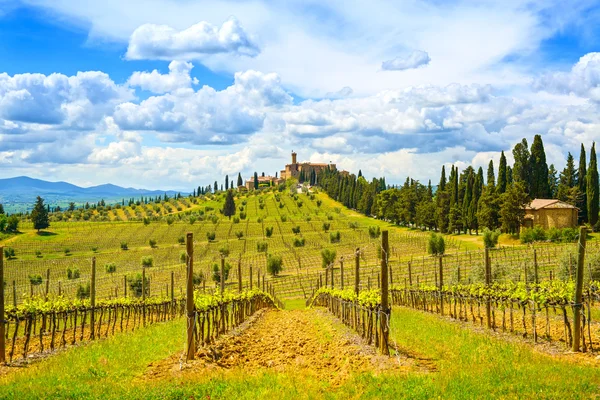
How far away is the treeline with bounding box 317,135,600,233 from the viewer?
64.4 m

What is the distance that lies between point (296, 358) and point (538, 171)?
70251 millimetres

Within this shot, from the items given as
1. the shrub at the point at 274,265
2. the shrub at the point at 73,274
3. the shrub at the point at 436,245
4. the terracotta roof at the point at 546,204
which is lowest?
the shrub at the point at 73,274

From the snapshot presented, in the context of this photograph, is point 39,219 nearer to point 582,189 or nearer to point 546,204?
point 546,204

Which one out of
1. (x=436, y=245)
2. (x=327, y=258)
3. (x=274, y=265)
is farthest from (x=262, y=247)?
(x=436, y=245)

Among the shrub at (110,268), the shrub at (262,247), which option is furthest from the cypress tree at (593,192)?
the shrub at (110,268)

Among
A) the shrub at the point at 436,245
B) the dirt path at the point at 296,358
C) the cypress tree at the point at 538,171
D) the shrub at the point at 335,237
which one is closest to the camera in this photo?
the dirt path at the point at 296,358

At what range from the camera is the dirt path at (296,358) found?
10.7 meters

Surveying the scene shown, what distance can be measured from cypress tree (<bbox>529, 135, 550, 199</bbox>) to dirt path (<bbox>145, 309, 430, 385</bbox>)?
64670 millimetres

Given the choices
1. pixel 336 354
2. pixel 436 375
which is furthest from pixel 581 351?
pixel 336 354

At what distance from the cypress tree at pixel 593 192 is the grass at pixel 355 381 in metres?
58.5

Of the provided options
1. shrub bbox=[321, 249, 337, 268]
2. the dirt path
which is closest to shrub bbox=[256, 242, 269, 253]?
shrub bbox=[321, 249, 337, 268]

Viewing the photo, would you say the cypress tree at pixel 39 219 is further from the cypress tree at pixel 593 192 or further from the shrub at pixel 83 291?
the cypress tree at pixel 593 192

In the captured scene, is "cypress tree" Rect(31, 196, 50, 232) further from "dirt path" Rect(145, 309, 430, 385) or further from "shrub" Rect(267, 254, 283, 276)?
"dirt path" Rect(145, 309, 430, 385)

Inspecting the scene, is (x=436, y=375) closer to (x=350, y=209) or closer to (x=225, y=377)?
(x=225, y=377)
